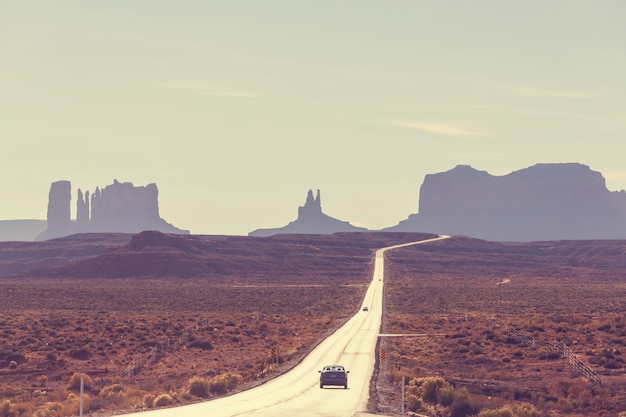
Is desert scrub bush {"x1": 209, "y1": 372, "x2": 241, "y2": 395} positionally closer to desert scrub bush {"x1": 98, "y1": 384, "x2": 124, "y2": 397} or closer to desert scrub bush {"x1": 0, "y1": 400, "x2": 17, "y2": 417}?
desert scrub bush {"x1": 98, "y1": 384, "x2": 124, "y2": 397}

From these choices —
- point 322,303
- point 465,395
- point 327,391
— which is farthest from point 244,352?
point 322,303

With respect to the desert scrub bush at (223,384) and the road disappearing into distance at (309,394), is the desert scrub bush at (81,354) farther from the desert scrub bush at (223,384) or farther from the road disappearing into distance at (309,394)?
the desert scrub bush at (223,384)

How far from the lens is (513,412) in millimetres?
34031

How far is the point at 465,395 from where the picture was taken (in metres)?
38.1

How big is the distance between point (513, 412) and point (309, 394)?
10.6m

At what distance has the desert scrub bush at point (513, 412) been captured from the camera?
32875 mm

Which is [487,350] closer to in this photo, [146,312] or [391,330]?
[391,330]

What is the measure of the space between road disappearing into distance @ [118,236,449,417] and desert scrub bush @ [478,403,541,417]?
16.2 ft

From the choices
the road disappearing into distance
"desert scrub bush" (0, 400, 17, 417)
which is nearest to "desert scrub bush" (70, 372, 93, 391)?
the road disappearing into distance

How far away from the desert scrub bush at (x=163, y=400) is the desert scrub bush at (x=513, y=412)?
12490 millimetres

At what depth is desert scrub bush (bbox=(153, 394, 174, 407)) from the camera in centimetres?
3825

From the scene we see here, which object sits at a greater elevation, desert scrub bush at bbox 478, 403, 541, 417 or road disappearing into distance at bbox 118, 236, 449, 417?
desert scrub bush at bbox 478, 403, 541, 417

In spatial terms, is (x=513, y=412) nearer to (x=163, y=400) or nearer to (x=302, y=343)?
(x=163, y=400)

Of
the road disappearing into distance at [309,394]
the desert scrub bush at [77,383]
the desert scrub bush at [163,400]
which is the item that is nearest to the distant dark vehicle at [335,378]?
the road disappearing into distance at [309,394]
